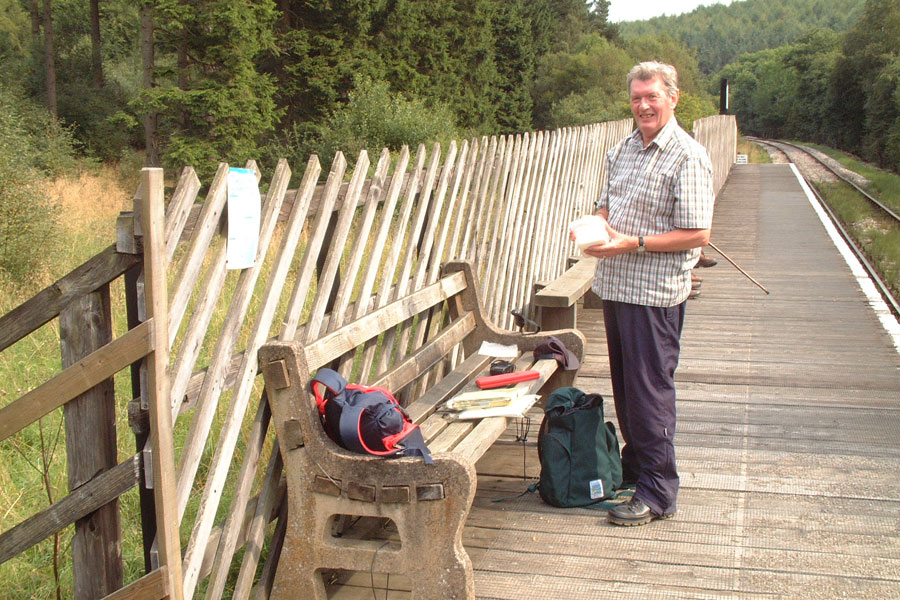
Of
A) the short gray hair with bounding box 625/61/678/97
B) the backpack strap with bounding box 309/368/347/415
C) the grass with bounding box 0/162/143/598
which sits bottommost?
the grass with bounding box 0/162/143/598

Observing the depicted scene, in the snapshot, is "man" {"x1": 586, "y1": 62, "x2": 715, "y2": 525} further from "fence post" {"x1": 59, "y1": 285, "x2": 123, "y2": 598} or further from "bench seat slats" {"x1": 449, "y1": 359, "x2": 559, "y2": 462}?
"fence post" {"x1": 59, "y1": 285, "x2": 123, "y2": 598}

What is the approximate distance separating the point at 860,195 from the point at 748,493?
93.5 ft

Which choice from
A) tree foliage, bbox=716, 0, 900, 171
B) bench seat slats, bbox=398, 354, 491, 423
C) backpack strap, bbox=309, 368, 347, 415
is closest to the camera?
backpack strap, bbox=309, 368, 347, 415

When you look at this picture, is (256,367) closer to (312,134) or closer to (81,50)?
(312,134)

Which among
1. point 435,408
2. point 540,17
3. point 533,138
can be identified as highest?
point 540,17

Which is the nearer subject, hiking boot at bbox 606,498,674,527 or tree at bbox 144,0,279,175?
hiking boot at bbox 606,498,674,527

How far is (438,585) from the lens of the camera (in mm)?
3162

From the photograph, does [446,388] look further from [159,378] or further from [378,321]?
[159,378]

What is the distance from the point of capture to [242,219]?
3.08m

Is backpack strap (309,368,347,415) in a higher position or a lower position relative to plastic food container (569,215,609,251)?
lower

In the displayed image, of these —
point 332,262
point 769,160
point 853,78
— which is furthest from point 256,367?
point 853,78

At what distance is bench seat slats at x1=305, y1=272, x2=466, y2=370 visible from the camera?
11.5 ft

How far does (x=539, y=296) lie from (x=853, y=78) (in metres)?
78.6

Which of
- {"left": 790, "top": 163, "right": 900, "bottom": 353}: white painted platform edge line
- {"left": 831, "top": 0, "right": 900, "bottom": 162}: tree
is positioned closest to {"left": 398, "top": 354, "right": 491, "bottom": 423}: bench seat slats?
{"left": 790, "top": 163, "right": 900, "bottom": 353}: white painted platform edge line
